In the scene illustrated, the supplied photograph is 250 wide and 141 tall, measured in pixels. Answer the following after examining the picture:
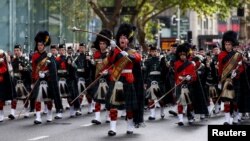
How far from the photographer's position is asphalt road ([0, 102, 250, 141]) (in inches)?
631

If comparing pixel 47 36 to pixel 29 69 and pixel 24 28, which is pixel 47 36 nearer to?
pixel 29 69

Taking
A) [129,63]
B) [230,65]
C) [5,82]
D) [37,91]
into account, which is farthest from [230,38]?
[5,82]

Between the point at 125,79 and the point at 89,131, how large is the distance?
1472 millimetres

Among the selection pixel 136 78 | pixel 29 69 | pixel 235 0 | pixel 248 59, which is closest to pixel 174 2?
pixel 235 0

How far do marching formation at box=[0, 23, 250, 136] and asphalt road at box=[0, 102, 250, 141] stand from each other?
0.27 metres

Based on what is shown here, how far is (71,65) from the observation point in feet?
70.5

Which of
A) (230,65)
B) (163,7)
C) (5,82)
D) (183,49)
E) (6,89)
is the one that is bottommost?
(6,89)

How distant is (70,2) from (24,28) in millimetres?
5832

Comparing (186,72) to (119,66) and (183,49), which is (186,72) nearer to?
(183,49)

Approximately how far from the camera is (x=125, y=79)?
1653cm

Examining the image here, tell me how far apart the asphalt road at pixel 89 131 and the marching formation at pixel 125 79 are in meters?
0.27

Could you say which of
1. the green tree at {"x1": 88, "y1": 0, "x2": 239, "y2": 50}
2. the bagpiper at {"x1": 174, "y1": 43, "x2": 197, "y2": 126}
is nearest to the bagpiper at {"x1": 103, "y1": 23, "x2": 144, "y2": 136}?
the bagpiper at {"x1": 174, "y1": 43, "x2": 197, "y2": 126}

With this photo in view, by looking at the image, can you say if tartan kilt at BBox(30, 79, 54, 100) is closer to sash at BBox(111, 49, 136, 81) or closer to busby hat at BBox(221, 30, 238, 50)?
sash at BBox(111, 49, 136, 81)

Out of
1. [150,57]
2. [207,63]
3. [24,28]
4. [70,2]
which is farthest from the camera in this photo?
[70,2]
